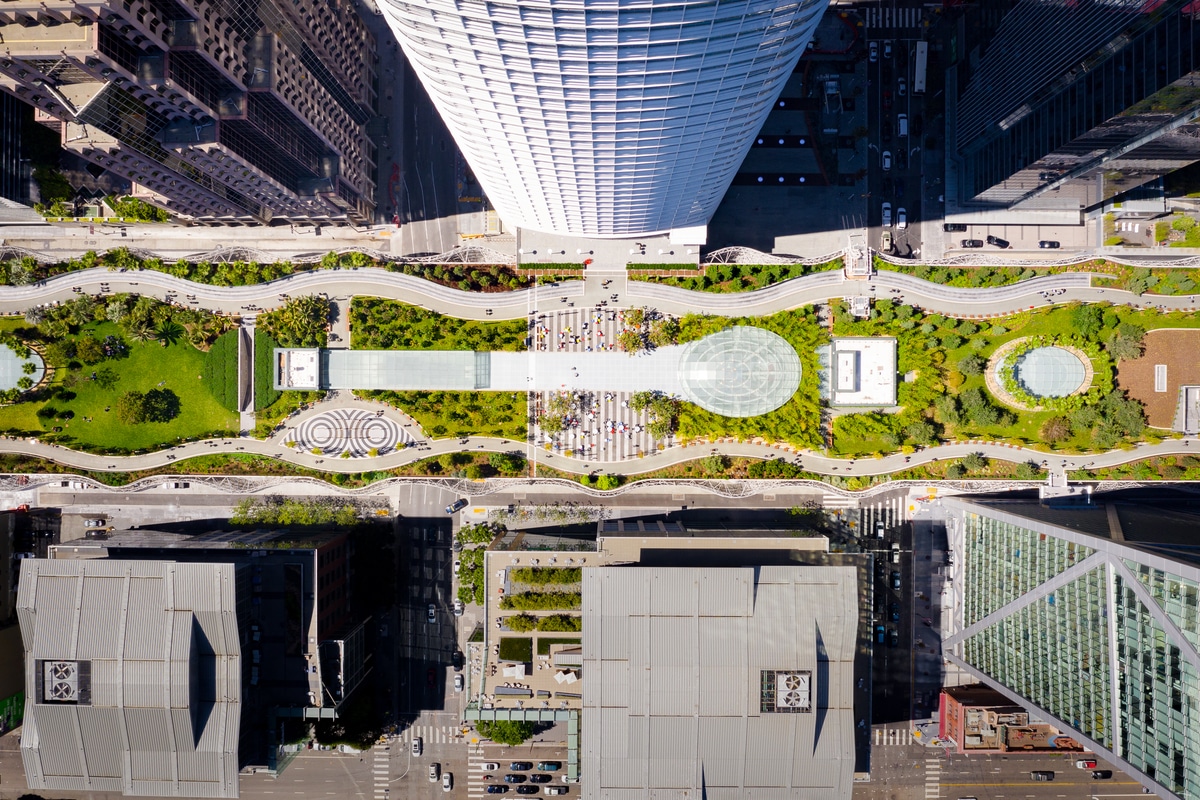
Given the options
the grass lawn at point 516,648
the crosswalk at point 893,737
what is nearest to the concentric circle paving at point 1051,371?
the crosswalk at point 893,737

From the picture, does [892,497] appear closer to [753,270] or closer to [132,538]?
[753,270]

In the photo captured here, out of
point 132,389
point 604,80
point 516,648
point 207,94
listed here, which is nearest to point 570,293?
point 207,94

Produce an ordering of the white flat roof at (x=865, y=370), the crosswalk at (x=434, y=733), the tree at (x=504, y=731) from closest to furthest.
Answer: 1. the white flat roof at (x=865, y=370)
2. the tree at (x=504, y=731)
3. the crosswalk at (x=434, y=733)

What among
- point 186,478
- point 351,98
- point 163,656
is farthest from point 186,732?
point 351,98

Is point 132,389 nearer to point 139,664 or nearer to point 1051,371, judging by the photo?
point 139,664

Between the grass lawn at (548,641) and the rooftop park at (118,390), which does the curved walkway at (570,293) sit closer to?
the rooftop park at (118,390)

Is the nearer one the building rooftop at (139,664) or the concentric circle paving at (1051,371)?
the building rooftop at (139,664)
